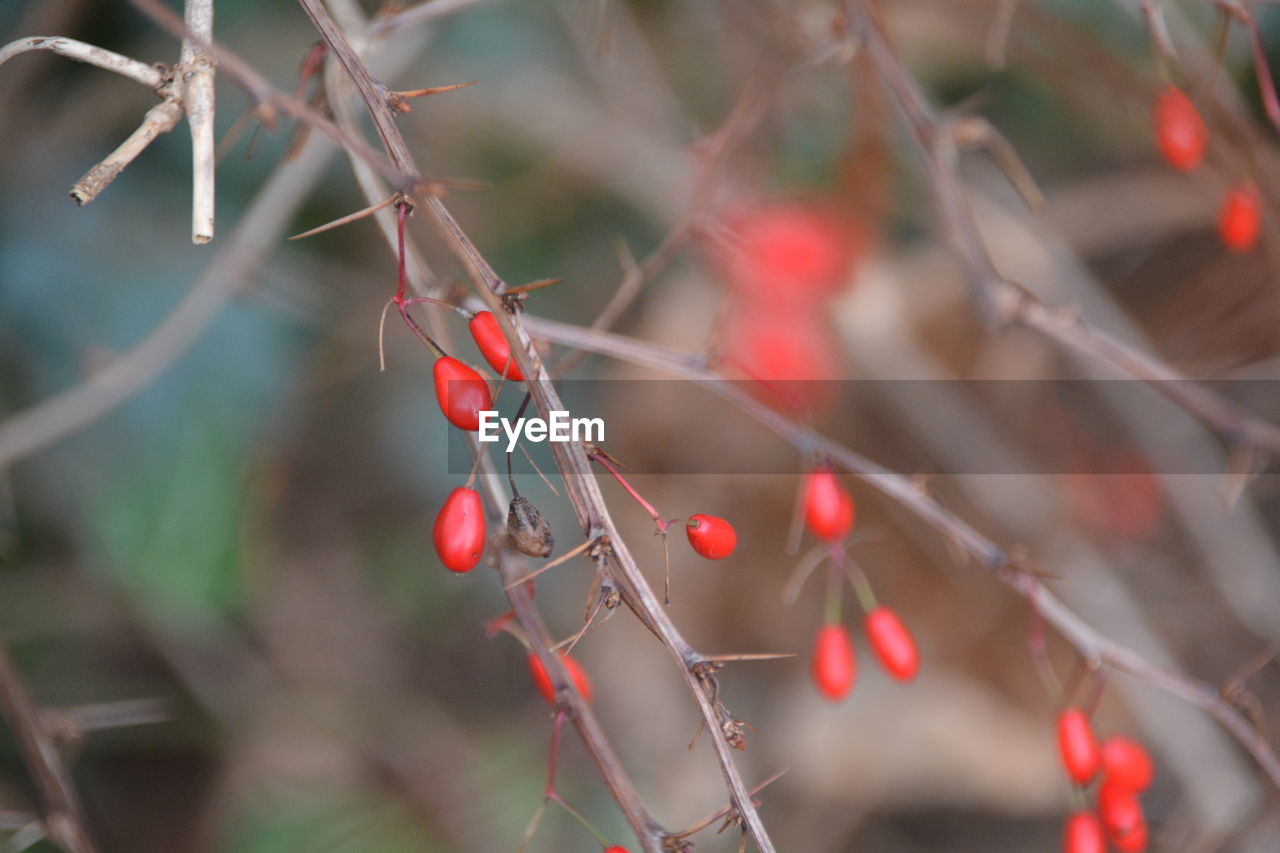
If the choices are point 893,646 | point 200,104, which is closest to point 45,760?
point 200,104

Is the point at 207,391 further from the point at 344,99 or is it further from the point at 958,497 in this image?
the point at 958,497

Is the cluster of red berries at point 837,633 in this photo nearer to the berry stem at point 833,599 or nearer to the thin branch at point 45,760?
the berry stem at point 833,599

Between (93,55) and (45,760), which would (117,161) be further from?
(45,760)

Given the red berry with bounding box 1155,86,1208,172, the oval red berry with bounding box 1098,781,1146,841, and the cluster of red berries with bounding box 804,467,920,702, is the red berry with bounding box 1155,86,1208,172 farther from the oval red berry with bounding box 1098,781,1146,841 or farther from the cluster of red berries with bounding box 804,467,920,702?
the oval red berry with bounding box 1098,781,1146,841

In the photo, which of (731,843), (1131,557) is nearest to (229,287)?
(731,843)

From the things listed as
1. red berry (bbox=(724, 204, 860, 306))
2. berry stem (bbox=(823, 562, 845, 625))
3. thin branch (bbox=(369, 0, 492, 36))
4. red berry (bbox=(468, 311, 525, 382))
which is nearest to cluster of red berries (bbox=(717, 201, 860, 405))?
red berry (bbox=(724, 204, 860, 306))
